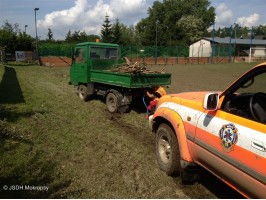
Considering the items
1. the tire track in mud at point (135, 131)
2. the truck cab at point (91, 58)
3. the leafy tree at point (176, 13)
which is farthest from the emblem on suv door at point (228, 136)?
the leafy tree at point (176, 13)

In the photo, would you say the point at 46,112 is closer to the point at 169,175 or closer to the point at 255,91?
the point at 169,175

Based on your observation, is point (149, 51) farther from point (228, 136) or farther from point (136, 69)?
point (228, 136)

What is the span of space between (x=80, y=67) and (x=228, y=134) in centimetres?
725

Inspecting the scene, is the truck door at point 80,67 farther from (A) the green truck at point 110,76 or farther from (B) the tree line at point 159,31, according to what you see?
(B) the tree line at point 159,31

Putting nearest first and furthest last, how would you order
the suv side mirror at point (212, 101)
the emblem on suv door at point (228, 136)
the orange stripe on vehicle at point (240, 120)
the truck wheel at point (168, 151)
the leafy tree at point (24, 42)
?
the orange stripe on vehicle at point (240, 120)
the emblem on suv door at point (228, 136)
the suv side mirror at point (212, 101)
the truck wheel at point (168, 151)
the leafy tree at point (24, 42)

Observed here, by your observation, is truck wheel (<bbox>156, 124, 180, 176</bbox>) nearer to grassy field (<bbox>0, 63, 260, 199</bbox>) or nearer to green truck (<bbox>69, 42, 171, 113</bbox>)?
grassy field (<bbox>0, 63, 260, 199</bbox>)

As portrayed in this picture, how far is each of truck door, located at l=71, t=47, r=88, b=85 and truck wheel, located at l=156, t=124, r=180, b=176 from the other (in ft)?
17.2

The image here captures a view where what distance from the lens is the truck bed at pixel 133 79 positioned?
21.7ft

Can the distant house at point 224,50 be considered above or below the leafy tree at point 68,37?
below

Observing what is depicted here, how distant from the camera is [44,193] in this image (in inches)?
123

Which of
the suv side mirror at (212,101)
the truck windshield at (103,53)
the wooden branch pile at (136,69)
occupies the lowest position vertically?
the suv side mirror at (212,101)

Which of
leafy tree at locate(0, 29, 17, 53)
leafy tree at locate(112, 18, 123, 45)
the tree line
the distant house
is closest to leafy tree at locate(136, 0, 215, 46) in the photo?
the tree line

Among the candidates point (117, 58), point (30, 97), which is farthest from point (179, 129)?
point (30, 97)

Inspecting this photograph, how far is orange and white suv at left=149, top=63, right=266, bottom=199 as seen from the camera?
215 centimetres
